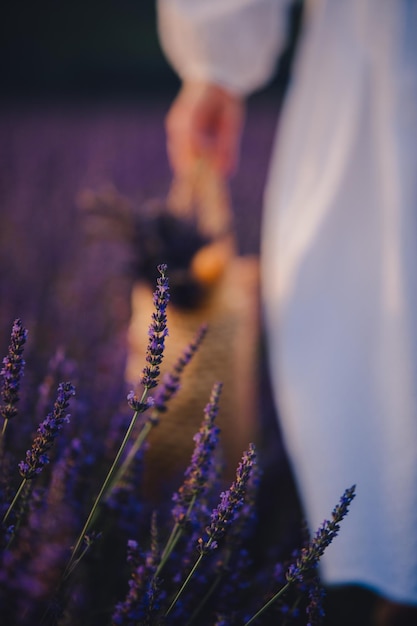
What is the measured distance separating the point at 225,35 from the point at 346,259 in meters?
0.67

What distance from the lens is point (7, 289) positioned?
1.35 m

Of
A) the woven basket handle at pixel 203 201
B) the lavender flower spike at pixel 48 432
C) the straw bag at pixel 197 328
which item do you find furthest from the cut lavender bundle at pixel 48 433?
the woven basket handle at pixel 203 201

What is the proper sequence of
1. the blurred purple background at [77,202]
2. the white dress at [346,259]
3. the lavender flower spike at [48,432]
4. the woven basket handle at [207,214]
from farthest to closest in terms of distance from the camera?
the blurred purple background at [77,202] < the woven basket handle at [207,214] < the white dress at [346,259] < the lavender flower spike at [48,432]

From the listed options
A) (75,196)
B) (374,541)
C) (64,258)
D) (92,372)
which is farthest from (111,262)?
(374,541)

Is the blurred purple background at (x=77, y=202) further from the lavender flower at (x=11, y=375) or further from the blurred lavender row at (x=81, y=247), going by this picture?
the lavender flower at (x=11, y=375)

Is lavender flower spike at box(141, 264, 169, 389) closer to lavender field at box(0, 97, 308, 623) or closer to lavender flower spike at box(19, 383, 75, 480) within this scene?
lavender flower spike at box(19, 383, 75, 480)

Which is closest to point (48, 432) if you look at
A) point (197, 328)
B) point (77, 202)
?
point (197, 328)

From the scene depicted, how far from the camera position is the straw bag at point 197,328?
3.70 ft

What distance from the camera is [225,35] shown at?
4.06ft

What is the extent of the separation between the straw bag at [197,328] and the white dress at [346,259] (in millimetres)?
129

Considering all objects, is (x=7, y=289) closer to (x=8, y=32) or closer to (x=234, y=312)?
(x=234, y=312)

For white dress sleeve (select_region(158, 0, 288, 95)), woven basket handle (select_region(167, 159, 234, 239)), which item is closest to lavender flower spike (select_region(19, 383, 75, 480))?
woven basket handle (select_region(167, 159, 234, 239))

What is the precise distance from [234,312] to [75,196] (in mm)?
1456

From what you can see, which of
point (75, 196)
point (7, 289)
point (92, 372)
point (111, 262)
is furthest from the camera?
point (75, 196)
